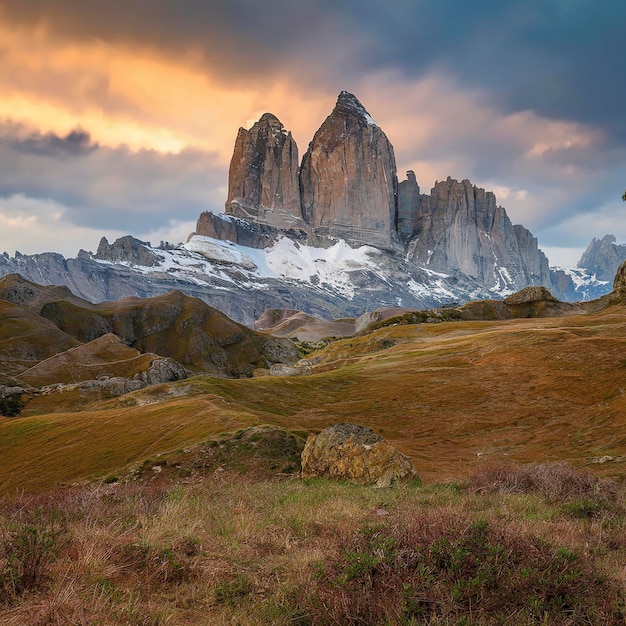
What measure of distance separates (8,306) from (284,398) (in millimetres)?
134649

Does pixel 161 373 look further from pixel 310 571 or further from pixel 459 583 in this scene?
pixel 459 583

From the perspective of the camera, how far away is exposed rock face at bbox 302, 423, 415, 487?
20.4 metres

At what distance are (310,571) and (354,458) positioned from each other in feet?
48.0

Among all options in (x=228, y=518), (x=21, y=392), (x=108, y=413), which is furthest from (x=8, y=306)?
(x=228, y=518)

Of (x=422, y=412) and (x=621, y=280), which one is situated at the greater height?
(x=621, y=280)

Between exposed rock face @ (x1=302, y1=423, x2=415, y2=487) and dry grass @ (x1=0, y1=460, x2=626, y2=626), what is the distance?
33.6 ft

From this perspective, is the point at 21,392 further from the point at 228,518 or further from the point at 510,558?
the point at 510,558

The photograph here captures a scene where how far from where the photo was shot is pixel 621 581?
22.8ft

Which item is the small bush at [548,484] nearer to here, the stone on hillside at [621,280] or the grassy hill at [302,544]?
the grassy hill at [302,544]

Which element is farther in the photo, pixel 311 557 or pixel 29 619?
pixel 311 557

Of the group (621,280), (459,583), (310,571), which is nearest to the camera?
(459,583)

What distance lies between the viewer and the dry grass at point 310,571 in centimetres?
608

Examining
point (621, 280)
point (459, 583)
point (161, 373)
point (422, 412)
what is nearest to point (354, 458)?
point (459, 583)

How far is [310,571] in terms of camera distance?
23.6 feet
